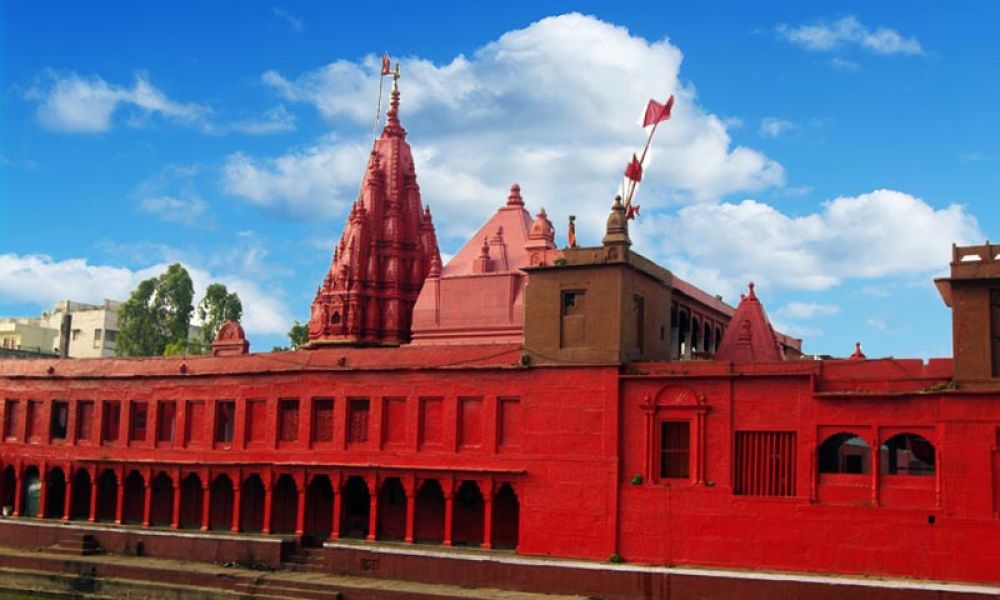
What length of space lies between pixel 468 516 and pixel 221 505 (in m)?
9.37

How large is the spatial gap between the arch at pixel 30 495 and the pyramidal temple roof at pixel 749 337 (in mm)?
24292

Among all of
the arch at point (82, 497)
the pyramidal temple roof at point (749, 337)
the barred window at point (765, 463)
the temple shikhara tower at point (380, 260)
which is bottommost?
the arch at point (82, 497)

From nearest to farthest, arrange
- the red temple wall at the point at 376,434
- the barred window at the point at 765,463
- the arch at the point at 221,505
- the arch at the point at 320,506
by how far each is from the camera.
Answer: the barred window at the point at 765,463 → the red temple wall at the point at 376,434 → the arch at the point at 320,506 → the arch at the point at 221,505

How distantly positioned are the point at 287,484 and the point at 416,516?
5092mm

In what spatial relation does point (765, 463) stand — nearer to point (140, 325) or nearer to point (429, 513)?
point (429, 513)

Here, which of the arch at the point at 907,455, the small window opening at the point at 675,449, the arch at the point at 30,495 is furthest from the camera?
the arch at the point at 30,495

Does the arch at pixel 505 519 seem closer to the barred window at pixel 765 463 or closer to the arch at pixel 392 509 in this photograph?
the arch at pixel 392 509

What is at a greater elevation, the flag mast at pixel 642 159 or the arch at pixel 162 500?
the flag mast at pixel 642 159

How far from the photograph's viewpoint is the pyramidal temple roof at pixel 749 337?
3253 centimetres

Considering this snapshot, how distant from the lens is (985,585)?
23.5m

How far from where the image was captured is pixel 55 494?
40219 mm

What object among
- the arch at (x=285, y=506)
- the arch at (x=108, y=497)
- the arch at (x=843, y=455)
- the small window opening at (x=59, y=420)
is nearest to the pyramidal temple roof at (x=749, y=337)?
the arch at (x=843, y=455)

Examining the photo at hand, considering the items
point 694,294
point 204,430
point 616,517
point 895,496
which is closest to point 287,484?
point 204,430

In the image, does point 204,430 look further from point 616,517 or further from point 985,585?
point 985,585
